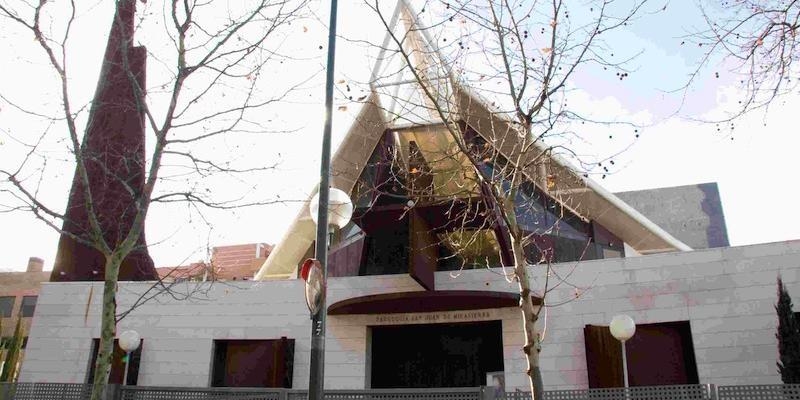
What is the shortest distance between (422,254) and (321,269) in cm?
860

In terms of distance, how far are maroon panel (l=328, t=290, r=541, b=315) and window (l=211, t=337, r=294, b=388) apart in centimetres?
173

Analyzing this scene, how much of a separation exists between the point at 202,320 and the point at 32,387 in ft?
17.8

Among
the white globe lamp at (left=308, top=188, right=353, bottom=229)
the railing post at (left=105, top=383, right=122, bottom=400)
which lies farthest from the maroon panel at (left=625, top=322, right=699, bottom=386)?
the railing post at (left=105, top=383, right=122, bottom=400)

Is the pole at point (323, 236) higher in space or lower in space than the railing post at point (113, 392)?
higher

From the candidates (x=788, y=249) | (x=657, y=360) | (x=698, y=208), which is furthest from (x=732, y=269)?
(x=698, y=208)

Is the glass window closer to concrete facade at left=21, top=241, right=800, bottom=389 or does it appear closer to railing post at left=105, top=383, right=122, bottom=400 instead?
concrete facade at left=21, top=241, right=800, bottom=389

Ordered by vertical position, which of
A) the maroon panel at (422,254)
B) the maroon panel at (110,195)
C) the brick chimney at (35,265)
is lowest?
the maroon panel at (422,254)

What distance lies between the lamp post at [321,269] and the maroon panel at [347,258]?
9823 mm

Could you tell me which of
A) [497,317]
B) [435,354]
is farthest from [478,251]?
[435,354]

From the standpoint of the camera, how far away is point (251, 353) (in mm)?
16844

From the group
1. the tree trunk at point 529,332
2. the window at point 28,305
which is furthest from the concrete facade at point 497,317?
the window at point 28,305

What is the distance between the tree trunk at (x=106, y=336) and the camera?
895cm

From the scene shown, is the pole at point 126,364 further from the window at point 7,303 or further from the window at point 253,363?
the window at point 7,303

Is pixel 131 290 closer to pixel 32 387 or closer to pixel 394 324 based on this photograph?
pixel 32 387
